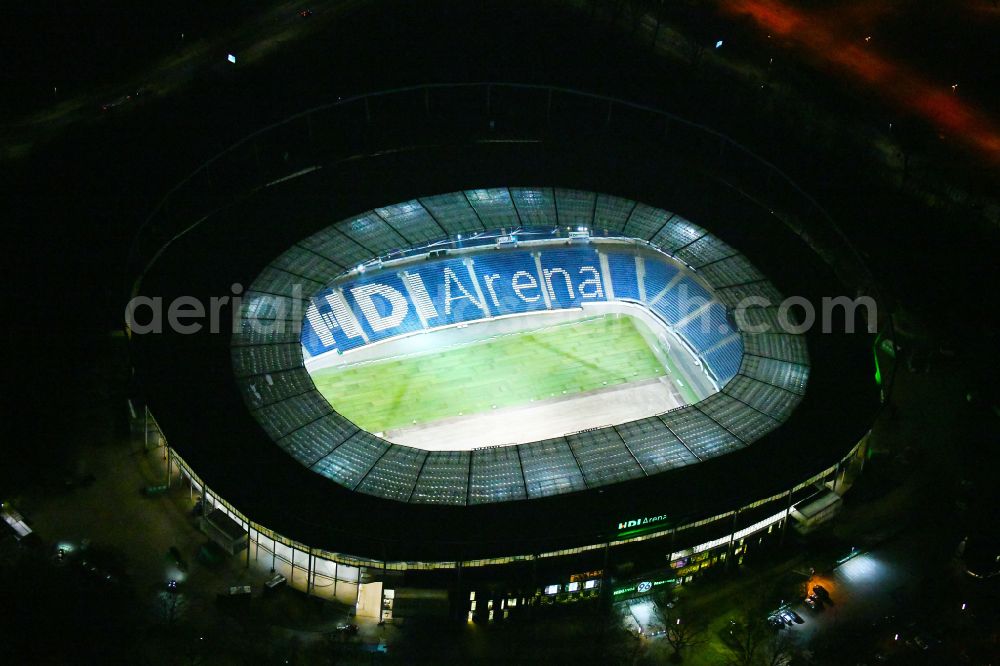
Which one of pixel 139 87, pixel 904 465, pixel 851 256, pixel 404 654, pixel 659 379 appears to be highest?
pixel 139 87

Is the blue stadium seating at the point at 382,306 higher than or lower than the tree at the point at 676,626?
higher

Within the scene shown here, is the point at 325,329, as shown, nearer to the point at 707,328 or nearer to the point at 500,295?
the point at 500,295

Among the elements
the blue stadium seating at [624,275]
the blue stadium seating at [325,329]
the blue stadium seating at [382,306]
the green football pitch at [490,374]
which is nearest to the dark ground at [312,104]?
the blue stadium seating at [325,329]

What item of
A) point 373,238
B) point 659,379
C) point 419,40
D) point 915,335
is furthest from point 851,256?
point 419,40

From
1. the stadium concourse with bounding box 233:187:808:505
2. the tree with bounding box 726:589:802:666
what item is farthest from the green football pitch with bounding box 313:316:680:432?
the tree with bounding box 726:589:802:666

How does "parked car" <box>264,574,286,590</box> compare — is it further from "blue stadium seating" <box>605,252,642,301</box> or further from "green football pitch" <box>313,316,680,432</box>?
"blue stadium seating" <box>605,252,642,301</box>

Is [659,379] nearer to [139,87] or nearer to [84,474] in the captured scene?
[84,474]

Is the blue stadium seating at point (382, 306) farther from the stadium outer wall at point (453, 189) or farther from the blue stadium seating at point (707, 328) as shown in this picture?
the blue stadium seating at point (707, 328)
